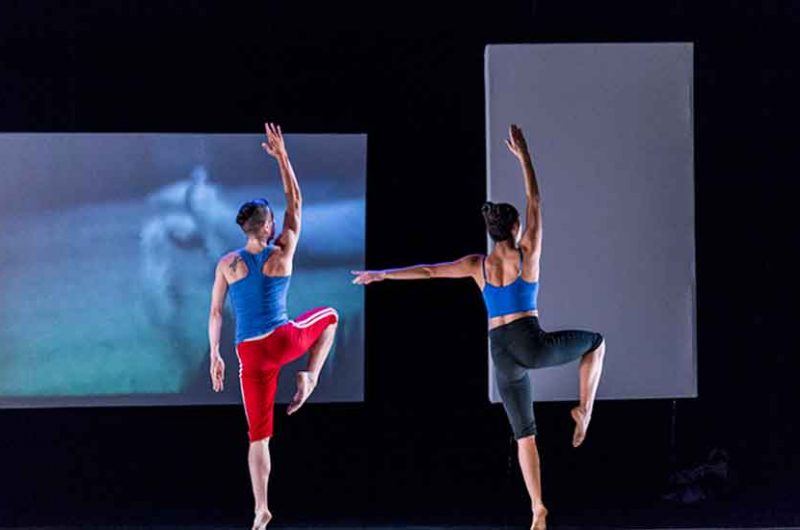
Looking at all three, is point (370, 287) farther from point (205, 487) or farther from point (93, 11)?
point (93, 11)

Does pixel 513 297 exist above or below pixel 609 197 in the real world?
below

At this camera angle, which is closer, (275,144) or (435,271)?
(435,271)

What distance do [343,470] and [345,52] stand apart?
2.54 m

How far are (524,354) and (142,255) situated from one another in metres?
2.33

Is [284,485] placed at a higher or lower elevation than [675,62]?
lower

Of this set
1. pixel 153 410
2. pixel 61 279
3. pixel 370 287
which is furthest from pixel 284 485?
pixel 61 279

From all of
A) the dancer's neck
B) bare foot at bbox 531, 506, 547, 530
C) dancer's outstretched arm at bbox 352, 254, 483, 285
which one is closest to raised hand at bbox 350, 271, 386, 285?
dancer's outstretched arm at bbox 352, 254, 483, 285

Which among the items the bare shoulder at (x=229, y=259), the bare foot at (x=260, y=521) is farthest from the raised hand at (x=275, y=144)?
the bare foot at (x=260, y=521)

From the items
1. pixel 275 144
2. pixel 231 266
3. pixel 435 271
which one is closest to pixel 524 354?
pixel 435 271

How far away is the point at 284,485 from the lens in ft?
18.8

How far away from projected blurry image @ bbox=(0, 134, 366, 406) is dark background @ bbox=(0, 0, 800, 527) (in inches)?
5.4

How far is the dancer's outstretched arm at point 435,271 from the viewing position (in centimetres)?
524

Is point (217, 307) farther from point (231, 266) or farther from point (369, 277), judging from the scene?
point (369, 277)

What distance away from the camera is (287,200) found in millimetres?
5426
